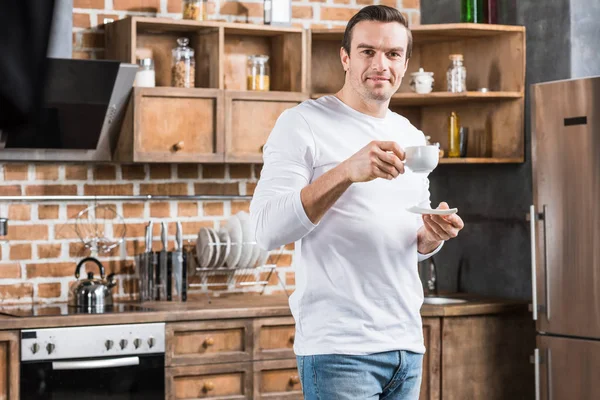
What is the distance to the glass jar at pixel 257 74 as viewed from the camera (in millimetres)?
4293

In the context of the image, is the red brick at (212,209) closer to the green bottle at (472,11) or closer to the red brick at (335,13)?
the red brick at (335,13)

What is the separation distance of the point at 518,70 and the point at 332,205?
267 centimetres

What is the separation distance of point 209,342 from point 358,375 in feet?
6.60

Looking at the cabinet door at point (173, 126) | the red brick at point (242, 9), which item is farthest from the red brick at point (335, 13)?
the cabinet door at point (173, 126)

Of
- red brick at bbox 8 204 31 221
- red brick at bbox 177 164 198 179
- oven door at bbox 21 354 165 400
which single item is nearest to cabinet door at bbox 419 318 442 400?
oven door at bbox 21 354 165 400

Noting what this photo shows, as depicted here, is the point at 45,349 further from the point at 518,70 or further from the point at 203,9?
the point at 518,70

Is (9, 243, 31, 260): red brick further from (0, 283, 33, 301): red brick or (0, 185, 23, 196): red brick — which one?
(0, 185, 23, 196): red brick

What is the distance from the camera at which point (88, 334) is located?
359 cm

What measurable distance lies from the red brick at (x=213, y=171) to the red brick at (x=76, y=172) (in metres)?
0.55

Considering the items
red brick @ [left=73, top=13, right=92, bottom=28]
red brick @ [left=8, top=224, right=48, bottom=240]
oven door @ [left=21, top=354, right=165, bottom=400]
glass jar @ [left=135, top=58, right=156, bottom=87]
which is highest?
red brick @ [left=73, top=13, right=92, bottom=28]

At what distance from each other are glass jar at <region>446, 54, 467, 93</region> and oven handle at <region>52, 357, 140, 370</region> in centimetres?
185

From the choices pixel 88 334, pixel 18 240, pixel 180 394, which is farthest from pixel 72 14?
pixel 180 394

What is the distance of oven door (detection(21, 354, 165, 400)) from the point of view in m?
3.52

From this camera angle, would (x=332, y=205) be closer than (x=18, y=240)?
Yes
